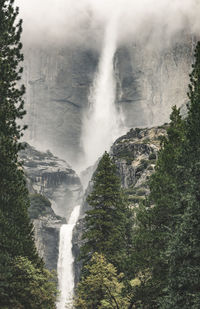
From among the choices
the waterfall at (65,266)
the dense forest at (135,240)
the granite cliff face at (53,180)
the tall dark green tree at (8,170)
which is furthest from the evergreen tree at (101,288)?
the granite cliff face at (53,180)

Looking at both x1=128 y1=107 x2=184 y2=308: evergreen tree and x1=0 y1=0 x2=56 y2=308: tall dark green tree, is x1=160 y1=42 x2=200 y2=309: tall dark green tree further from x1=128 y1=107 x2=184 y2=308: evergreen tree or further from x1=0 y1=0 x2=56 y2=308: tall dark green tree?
x1=0 y1=0 x2=56 y2=308: tall dark green tree

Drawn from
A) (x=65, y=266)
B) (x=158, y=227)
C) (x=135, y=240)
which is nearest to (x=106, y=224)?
(x=135, y=240)

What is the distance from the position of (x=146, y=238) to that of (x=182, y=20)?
7687 inches

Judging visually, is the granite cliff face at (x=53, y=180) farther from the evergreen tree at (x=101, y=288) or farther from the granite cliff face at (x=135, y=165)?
the evergreen tree at (x=101, y=288)

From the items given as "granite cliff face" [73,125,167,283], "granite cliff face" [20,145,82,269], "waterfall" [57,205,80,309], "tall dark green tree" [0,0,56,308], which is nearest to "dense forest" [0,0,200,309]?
"tall dark green tree" [0,0,56,308]

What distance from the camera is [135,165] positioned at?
77.0m

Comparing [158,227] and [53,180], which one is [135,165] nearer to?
[158,227]

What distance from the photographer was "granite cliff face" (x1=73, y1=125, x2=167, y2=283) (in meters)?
66.3

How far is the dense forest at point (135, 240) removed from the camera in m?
13.1

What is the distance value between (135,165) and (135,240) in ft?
189

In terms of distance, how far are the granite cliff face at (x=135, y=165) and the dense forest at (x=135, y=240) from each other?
37732 mm

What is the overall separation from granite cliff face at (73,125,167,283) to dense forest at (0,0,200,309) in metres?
37.7

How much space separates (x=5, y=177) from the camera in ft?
55.2

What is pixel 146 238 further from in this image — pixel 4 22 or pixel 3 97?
pixel 4 22
